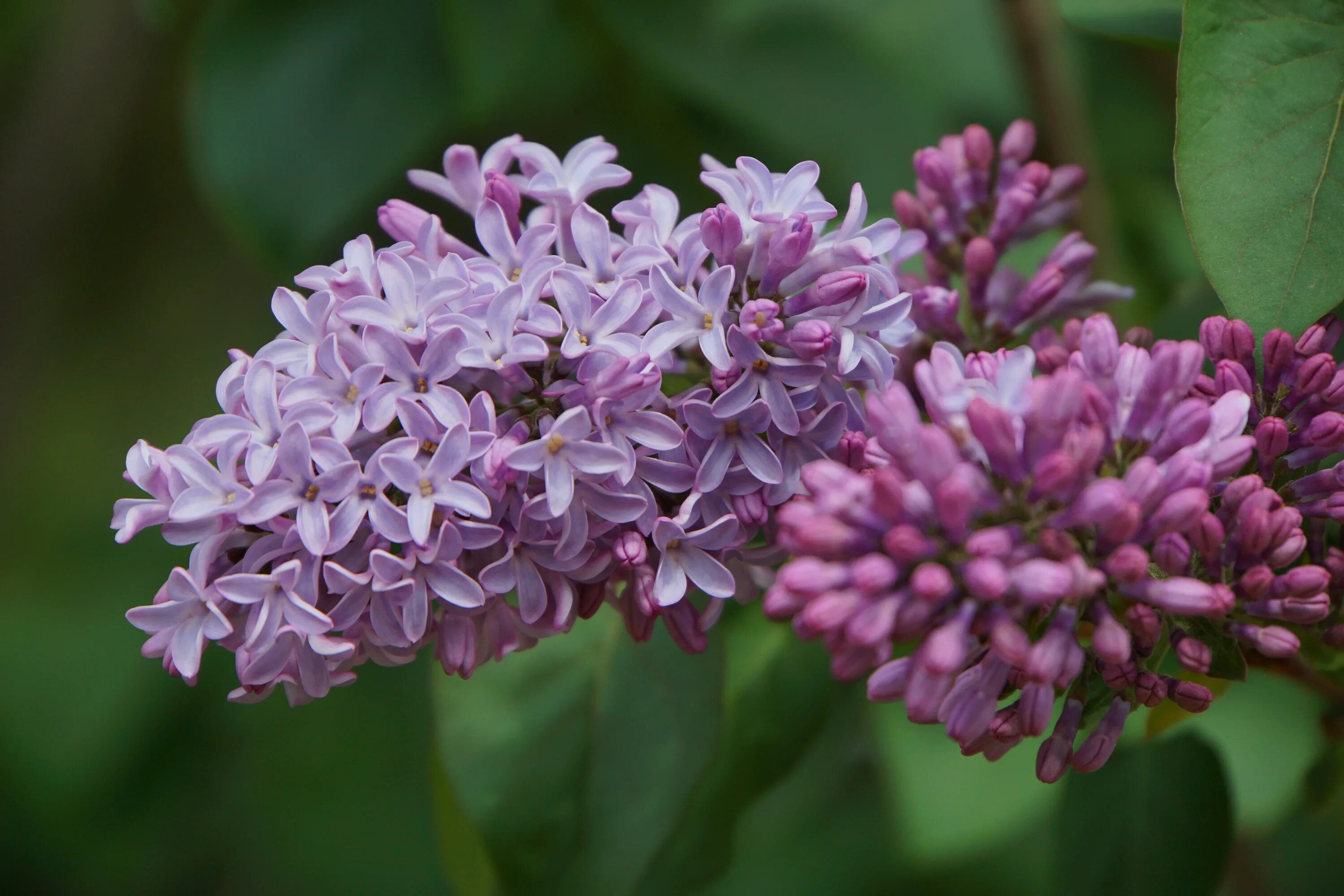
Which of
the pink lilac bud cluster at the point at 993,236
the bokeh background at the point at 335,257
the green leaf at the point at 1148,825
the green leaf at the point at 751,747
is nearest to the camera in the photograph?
the pink lilac bud cluster at the point at 993,236

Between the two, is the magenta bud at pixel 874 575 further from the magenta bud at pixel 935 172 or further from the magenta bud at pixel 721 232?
the magenta bud at pixel 935 172

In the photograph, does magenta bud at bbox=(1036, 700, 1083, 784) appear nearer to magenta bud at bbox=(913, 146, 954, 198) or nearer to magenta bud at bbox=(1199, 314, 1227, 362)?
magenta bud at bbox=(1199, 314, 1227, 362)

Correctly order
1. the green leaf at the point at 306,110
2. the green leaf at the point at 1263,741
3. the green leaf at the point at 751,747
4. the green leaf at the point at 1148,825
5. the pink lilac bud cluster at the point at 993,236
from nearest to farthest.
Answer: the pink lilac bud cluster at the point at 993,236
the green leaf at the point at 1148,825
the green leaf at the point at 751,747
the green leaf at the point at 1263,741
the green leaf at the point at 306,110

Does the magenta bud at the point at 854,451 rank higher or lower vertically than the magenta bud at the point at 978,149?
lower

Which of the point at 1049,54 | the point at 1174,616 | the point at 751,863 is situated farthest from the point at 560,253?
the point at 751,863

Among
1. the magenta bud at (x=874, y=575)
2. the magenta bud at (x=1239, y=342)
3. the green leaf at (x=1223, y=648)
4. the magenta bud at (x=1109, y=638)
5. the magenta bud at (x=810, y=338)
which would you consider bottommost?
the green leaf at (x=1223, y=648)

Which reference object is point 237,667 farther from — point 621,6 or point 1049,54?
point 1049,54

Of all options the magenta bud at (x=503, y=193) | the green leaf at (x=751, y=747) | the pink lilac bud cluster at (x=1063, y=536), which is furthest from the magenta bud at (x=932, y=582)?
the green leaf at (x=751, y=747)

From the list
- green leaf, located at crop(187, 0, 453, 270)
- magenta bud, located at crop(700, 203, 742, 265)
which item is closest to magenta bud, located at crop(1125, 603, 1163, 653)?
magenta bud, located at crop(700, 203, 742, 265)
